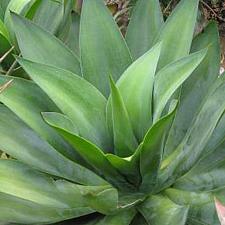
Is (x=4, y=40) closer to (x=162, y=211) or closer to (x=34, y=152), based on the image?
(x=34, y=152)

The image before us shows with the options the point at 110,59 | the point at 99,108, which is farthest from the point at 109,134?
the point at 110,59

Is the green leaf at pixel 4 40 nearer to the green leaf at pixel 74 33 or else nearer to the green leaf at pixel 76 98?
the green leaf at pixel 74 33

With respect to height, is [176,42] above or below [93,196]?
above

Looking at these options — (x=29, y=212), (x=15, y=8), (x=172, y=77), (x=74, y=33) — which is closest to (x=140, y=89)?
(x=172, y=77)

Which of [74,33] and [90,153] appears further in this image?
[74,33]

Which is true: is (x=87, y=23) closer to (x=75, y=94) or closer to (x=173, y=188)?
(x=75, y=94)

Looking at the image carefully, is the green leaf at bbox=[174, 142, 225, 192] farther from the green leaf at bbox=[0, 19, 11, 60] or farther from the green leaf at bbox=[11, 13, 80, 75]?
the green leaf at bbox=[0, 19, 11, 60]
